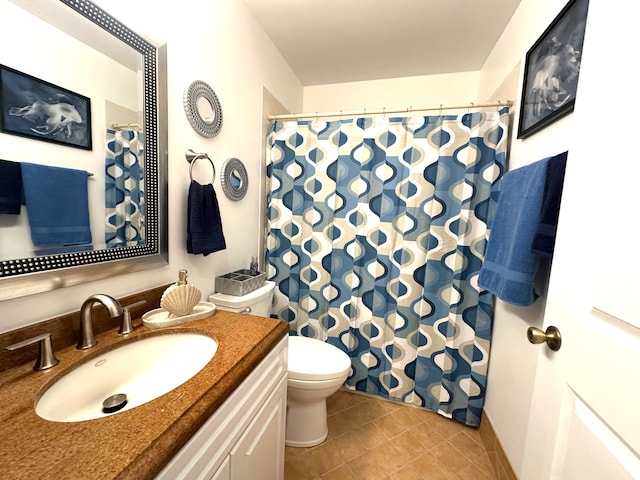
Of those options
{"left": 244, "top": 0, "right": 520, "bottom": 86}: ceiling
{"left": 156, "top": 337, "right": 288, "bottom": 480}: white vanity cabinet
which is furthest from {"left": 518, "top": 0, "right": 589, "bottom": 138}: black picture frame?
{"left": 156, "top": 337, "right": 288, "bottom": 480}: white vanity cabinet

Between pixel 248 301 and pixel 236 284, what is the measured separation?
0.11m

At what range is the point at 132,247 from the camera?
3.19ft

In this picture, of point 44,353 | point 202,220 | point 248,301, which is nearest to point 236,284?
point 248,301

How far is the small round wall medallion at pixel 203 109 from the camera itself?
117 centimetres

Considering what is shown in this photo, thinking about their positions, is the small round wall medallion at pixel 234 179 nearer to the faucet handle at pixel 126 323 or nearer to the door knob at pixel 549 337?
the faucet handle at pixel 126 323

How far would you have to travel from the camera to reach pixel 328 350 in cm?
152

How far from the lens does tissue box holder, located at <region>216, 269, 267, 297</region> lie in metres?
1.39

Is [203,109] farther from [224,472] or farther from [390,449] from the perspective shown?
[390,449]

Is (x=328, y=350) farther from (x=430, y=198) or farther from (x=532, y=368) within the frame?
(x=430, y=198)

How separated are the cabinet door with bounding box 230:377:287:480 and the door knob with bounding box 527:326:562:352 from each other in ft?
2.64

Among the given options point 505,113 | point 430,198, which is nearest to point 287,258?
point 430,198

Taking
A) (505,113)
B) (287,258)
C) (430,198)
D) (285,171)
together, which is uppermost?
(505,113)

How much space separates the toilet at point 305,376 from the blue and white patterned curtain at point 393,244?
14.1 inches

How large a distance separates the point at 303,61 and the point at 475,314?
210cm
